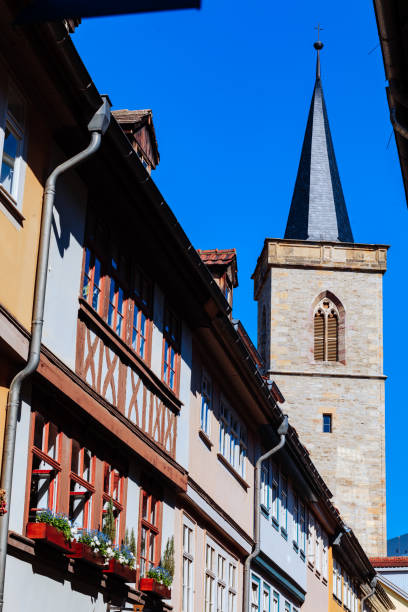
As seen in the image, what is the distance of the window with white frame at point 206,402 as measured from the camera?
17.6 metres

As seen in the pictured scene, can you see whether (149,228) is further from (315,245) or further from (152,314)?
(315,245)

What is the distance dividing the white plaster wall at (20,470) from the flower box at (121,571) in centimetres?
205

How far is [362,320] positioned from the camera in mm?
67062

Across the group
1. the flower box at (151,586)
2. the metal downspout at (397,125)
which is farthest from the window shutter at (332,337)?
the metal downspout at (397,125)

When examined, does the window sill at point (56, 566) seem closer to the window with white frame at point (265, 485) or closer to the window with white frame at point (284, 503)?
the window with white frame at point (265, 485)

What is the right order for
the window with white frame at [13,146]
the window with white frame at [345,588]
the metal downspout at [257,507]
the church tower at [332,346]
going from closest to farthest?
the window with white frame at [13,146] → the metal downspout at [257,507] → the window with white frame at [345,588] → the church tower at [332,346]

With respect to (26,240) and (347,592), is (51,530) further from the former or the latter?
(347,592)

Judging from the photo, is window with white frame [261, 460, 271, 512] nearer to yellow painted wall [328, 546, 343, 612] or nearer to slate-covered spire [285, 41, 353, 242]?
yellow painted wall [328, 546, 343, 612]

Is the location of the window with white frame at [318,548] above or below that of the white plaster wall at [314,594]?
above

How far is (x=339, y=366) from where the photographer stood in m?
65.8

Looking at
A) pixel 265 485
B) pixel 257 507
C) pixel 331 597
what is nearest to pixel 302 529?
pixel 331 597

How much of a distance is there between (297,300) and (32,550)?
2282 inches

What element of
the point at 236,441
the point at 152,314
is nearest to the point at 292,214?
the point at 236,441

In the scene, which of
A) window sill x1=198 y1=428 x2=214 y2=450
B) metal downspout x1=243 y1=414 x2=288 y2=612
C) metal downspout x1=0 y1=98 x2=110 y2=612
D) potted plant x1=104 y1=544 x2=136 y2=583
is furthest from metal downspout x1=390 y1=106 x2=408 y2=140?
metal downspout x1=243 y1=414 x2=288 y2=612
